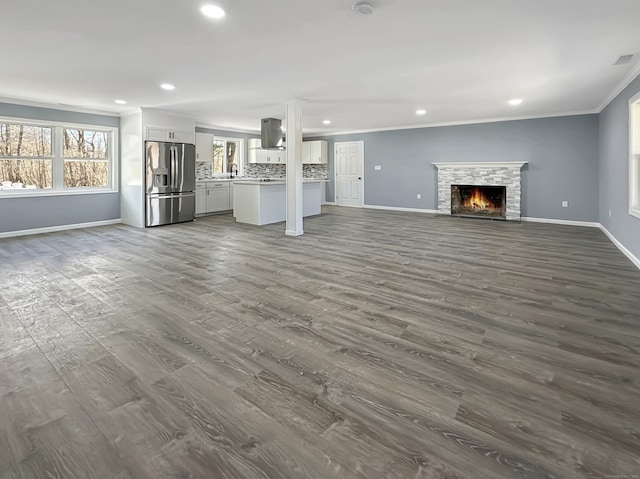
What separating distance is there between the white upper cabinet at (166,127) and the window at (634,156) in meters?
8.05

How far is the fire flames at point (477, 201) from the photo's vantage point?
921cm

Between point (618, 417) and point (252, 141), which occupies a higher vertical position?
point (252, 141)

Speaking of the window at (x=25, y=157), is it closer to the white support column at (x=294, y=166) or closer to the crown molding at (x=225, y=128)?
the crown molding at (x=225, y=128)

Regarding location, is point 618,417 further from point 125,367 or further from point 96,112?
point 96,112

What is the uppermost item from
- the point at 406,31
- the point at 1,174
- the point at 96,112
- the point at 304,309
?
the point at 96,112

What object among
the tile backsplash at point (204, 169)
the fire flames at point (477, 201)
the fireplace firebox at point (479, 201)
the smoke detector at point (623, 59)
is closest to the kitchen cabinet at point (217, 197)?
the tile backsplash at point (204, 169)

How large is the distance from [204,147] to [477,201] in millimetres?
7283

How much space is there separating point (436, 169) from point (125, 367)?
918 cm

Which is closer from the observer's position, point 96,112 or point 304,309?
point 304,309

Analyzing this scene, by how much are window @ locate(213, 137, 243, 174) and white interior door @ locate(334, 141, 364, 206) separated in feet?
10.3

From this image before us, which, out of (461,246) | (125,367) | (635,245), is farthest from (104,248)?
(635,245)

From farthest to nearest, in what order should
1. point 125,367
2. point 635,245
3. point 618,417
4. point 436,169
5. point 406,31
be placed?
point 436,169 → point 635,245 → point 406,31 → point 125,367 → point 618,417

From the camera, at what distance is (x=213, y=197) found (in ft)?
32.3

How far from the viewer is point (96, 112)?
750 centimetres
